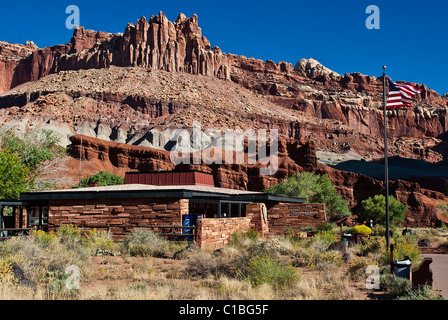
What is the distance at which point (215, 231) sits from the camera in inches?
729

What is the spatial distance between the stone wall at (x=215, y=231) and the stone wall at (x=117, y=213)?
5.90 feet

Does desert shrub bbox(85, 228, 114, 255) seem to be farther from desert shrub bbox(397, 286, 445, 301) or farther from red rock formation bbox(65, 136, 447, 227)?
red rock formation bbox(65, 136, 447, 227)

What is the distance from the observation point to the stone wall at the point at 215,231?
1706 centimetres

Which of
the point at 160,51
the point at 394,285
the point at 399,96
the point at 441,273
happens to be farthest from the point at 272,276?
the point at 160,51

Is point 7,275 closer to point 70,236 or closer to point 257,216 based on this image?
point 70,236

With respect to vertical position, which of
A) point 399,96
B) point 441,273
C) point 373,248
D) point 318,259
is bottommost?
point 441,273

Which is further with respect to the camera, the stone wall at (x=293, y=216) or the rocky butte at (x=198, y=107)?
the rocky butte at (x=198, y=107)

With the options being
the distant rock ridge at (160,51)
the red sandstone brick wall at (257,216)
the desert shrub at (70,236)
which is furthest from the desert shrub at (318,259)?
the distant rock ridge at (160,51)

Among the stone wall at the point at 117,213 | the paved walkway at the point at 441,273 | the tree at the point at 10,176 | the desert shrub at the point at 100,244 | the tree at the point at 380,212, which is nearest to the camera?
the paved walkway at the point at 441,273

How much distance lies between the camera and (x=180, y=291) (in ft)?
30.4

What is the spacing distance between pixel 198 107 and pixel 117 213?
9333 centimetres

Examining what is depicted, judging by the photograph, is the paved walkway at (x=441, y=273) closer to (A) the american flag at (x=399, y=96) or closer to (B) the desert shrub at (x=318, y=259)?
(B) the desert shrub at (x=318, y=259)

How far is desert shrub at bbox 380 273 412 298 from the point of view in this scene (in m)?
9.42
